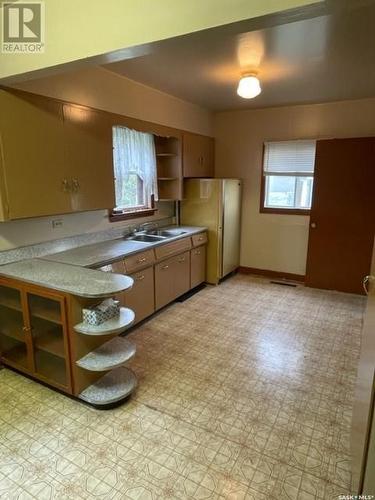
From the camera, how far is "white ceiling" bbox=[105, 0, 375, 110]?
209cm

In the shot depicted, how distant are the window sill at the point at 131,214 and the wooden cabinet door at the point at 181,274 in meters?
0.71

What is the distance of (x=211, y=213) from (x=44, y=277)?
2648 millimetres

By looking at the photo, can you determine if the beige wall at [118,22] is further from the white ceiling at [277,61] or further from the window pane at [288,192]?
the window pane at [288,192]

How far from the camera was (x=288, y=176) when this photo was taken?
15.4 ft

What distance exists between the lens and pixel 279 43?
7.78 ft

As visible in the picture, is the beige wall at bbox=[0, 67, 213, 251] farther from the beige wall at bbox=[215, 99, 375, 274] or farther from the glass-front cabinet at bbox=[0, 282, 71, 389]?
the beige wall at bbox=[215, 99, 375, 274]

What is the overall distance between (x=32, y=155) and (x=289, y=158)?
359cm

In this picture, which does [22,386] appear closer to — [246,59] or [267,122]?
[246,59]

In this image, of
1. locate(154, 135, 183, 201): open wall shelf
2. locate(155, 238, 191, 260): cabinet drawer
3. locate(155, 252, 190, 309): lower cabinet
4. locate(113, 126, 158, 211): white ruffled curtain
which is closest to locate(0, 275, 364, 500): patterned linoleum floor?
locate(155, 252, 190, 309): lower cabinet

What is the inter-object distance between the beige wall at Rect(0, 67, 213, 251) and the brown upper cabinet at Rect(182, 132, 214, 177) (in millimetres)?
271

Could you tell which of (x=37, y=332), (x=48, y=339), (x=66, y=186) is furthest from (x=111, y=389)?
(x=66, y=186)

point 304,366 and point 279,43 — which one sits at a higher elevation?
point 279,43

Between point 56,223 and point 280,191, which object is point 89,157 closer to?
point 56,223

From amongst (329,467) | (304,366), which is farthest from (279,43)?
(329,467)
